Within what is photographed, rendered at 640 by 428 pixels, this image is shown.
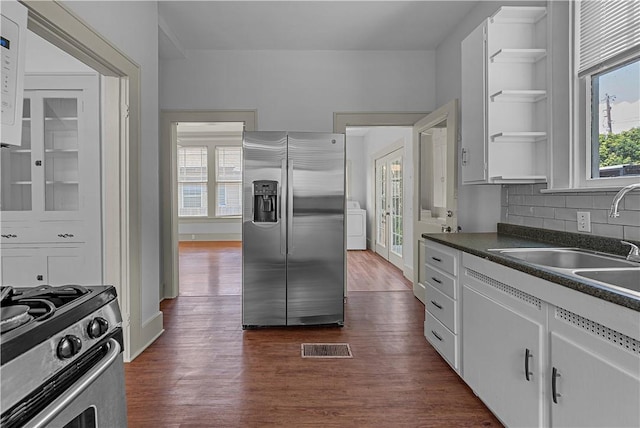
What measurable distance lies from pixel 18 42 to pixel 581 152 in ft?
8.96

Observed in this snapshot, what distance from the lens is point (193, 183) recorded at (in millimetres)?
10039

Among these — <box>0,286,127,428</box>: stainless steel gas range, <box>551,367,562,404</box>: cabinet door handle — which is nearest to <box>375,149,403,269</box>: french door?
<box>551,367,562,404</box>: cabinet door handle

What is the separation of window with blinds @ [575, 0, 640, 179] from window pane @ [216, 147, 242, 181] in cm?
857

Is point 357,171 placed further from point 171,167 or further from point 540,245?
point 540,245

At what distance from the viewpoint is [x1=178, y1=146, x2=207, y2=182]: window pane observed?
9.98 meters

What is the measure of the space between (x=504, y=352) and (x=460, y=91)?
2.69m

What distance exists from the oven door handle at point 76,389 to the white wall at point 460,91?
9.27 feet

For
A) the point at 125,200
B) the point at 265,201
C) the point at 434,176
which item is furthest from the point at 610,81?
the point at 125,200

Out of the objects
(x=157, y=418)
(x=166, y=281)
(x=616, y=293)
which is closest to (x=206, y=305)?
(x=166, y=281)

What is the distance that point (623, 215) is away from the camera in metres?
1.94

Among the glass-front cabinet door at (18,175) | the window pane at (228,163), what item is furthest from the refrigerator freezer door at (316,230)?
the window pane at (228,163)

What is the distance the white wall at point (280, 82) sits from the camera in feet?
14.4

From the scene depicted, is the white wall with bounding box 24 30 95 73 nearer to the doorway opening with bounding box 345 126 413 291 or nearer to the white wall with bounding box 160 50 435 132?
the white wall with bounding box 160 50 435 132

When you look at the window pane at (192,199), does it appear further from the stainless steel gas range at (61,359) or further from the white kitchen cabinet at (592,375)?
the white kitchen cabinet at (592,375)
